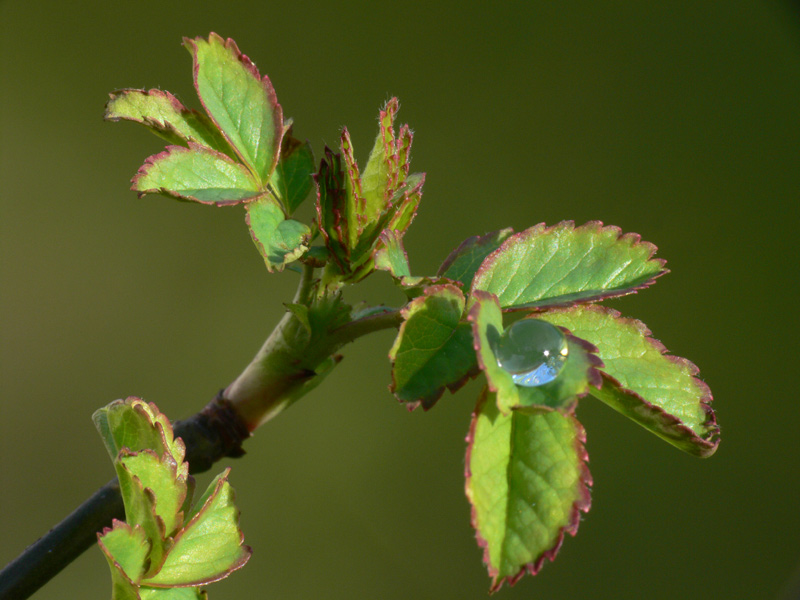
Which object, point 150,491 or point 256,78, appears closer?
point 150,491

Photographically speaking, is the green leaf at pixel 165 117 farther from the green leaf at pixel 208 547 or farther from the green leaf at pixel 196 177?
the green leaf at pixel 208 547

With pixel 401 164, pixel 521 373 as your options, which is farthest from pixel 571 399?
pixel 401 164

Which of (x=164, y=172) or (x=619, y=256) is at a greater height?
(x=164, y=172)

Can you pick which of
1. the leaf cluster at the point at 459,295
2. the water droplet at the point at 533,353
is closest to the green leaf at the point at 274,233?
the leaf cluster at the point at 459,295

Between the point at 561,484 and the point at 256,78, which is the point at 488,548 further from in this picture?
the point at 256,78
